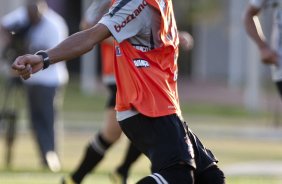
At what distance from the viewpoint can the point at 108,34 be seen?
646cm

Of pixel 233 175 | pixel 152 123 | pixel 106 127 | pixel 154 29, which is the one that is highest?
pixel 154 29

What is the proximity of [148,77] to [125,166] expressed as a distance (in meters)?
3.75

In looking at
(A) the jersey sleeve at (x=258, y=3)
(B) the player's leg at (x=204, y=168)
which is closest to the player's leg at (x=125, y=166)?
(A) the jersey sleeve at (x=258, y=3)

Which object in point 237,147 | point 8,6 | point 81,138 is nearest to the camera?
point 237,147

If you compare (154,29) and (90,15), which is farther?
(90,15)

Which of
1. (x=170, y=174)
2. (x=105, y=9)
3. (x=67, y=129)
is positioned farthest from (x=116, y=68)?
(x=67, y=129)

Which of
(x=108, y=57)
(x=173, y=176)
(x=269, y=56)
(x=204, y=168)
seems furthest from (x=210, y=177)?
(x=108, y=57)

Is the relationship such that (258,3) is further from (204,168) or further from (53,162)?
(53,162)

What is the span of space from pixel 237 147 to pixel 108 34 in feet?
39.7

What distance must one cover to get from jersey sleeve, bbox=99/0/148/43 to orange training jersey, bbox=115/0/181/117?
8 centimetres

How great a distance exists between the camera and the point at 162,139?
6.58 meters

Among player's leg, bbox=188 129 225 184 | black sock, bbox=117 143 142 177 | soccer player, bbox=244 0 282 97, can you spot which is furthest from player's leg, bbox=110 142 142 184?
player's leg, bbox=188 129 225 184

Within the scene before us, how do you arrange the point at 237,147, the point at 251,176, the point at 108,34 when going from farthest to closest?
the point at 237,147 → the point at 251,176 → the point at 108,34

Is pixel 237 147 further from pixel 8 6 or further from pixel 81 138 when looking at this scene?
pixel 8 6
